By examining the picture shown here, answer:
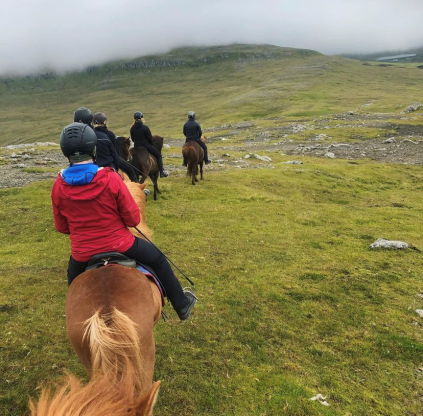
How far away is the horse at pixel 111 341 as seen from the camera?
8.96 ft

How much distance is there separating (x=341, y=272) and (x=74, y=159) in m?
8.23

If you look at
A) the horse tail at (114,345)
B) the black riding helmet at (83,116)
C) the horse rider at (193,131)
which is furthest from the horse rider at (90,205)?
the horse rider at (193,131)

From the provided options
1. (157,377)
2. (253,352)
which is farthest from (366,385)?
(157,377)

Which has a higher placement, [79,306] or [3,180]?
[79,306]

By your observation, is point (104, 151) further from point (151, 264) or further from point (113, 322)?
point (113, 322)

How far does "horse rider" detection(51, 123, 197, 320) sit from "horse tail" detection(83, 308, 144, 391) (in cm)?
118

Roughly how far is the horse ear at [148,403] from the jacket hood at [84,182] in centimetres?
256

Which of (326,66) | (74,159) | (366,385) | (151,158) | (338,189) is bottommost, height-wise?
(338,189)

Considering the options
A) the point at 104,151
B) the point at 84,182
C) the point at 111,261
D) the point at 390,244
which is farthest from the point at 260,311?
the point at 104,151

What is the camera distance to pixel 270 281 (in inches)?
358

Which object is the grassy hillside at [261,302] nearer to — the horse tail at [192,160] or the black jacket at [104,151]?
the horse tail at [192,160]

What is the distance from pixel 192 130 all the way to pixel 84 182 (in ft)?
53.1

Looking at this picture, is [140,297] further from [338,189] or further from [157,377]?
[338,189]

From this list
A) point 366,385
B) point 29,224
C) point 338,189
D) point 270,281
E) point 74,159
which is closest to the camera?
point 74,159
